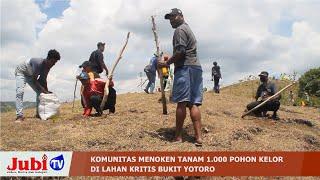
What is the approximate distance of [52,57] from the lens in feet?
33.9

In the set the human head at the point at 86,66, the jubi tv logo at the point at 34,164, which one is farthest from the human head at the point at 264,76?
the jubi tv logo at the point at 34,164

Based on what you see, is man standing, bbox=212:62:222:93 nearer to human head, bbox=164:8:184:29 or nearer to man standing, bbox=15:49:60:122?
man standing, bbox=15:49:60:122

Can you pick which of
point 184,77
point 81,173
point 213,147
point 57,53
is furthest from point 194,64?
point 57,53

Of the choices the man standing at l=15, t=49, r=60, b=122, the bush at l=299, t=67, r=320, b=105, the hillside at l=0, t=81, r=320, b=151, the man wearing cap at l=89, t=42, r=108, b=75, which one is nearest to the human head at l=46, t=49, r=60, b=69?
the man standing at l=15, t=49, r=60, b=122

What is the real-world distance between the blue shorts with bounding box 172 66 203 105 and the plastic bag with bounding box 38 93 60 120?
4.01 meters

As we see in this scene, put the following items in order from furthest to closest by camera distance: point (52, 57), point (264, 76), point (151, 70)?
point (151, 70) < point (264, 76) < point (52, 57)

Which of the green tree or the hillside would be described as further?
the green tree

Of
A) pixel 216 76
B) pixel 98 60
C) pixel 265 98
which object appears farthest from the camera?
pixel 216 76

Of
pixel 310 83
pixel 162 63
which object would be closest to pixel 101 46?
pixel 162 63

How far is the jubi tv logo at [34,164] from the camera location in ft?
22.1

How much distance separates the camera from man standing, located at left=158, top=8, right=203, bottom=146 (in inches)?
313

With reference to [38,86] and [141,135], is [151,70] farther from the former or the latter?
[141,135]

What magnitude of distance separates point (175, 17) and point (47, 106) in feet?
14.1

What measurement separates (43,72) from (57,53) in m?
0.69
